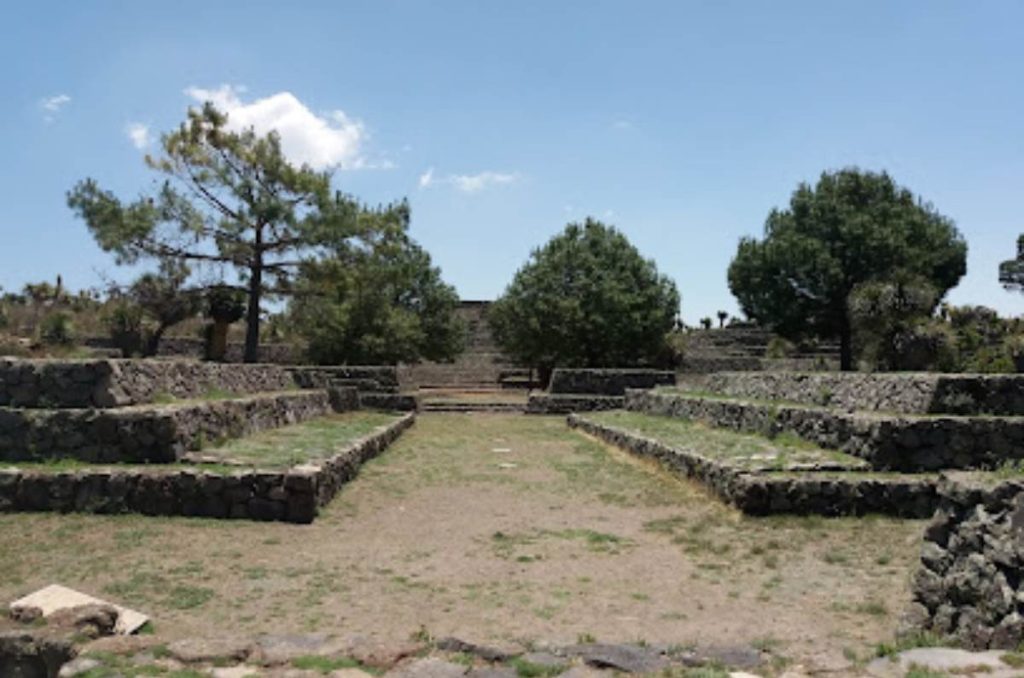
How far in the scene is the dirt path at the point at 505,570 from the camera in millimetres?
5242

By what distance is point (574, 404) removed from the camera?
26781 mm

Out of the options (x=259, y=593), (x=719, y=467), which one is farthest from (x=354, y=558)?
(x=719, y=467)

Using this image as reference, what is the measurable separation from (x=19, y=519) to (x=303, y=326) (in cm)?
1908

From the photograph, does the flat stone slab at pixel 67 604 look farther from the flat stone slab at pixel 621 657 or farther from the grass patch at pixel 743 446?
the grass patch at pixel 743 446

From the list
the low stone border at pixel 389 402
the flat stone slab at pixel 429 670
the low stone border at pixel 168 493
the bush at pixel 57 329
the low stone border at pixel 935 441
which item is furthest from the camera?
the bush at pixel 57 329

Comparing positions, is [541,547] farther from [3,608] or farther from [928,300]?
[928,300]

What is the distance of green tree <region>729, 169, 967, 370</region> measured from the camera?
30547mm

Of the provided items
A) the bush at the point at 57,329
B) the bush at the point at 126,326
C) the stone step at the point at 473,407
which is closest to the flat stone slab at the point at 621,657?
the bush at the point at 126,326

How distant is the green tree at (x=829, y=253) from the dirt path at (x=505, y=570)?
22.7 m

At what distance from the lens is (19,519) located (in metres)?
7.96

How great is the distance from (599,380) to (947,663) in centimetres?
2372

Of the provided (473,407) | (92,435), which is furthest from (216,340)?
(92,435)

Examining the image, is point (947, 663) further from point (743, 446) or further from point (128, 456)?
point (128, 456)

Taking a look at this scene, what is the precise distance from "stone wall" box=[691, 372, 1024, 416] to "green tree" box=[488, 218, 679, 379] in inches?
656
